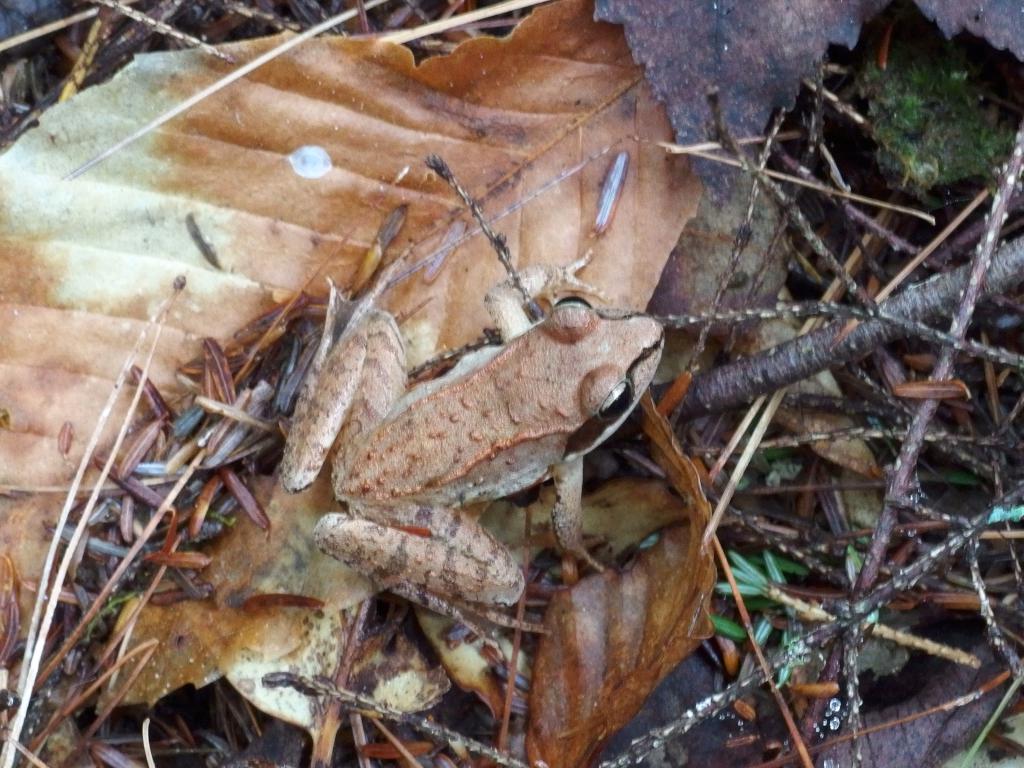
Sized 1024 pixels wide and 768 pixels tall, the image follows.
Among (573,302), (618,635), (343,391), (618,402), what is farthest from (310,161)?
(618,635)

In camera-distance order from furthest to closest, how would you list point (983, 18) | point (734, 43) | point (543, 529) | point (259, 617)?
point (543, 529)
point (259, 617)
point (734, 43)
point (983, 18)

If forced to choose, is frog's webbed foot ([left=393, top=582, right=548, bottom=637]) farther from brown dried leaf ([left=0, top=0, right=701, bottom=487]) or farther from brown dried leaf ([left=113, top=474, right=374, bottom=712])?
brown dried leaf ([left=0, top=0, right=701, bottom=487])

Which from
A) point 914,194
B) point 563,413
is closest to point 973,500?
point 914,194

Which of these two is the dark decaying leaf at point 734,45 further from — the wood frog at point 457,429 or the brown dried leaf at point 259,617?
the brown dried leaf at point 259,617

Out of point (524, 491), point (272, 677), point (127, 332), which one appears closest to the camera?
point (272, 677)

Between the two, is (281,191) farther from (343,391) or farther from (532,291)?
(532,291)

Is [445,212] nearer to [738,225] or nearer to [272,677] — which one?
[738,225]

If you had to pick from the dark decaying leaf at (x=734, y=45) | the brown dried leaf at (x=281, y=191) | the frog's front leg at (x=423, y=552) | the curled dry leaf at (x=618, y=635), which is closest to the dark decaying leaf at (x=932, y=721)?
the curled dry leaf at (x=618, y=635)
